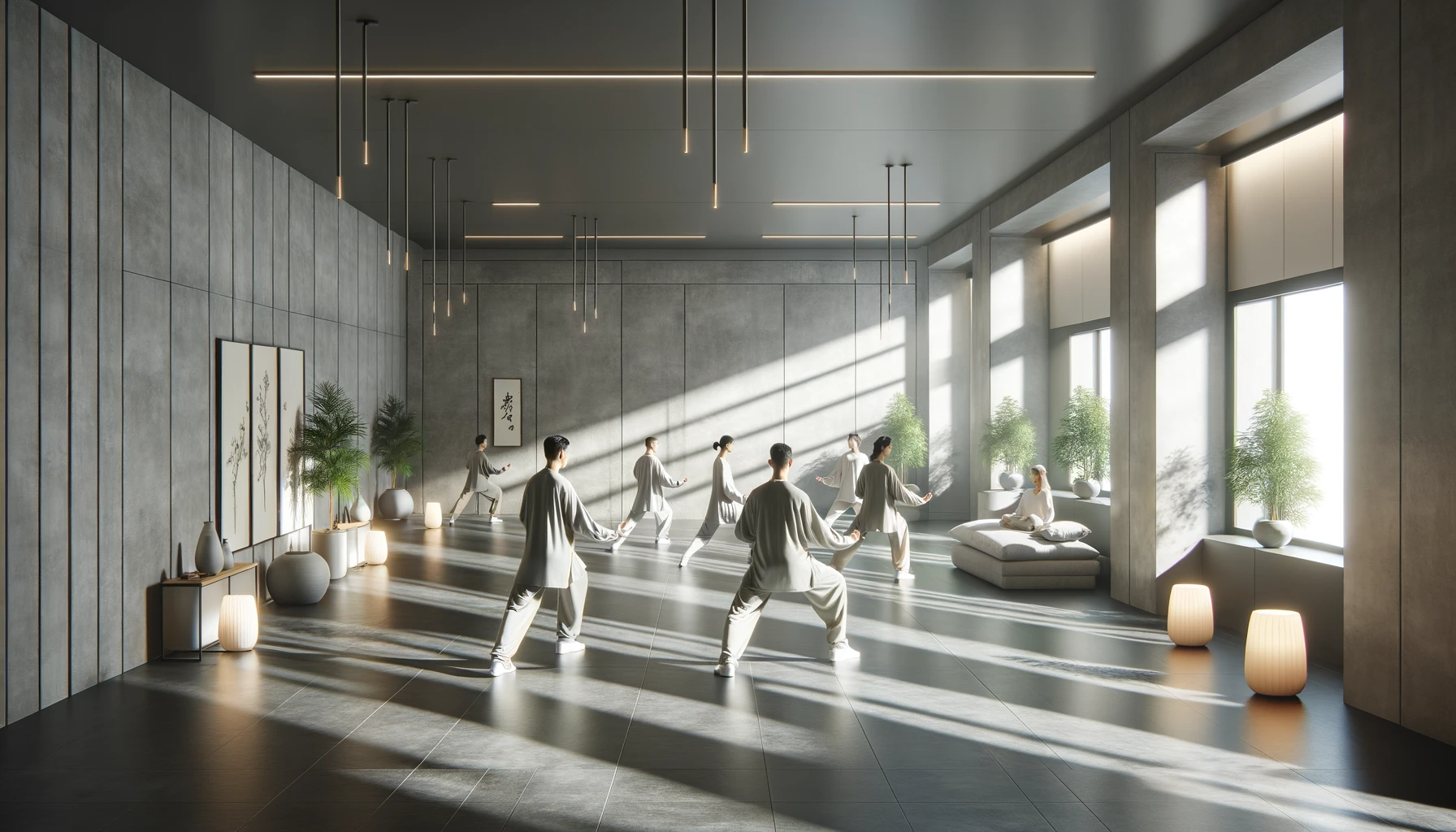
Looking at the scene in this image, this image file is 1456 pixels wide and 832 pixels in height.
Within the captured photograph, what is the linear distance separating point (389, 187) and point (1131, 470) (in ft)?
27.5

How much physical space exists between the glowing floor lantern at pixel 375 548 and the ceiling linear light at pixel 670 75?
5084 mm

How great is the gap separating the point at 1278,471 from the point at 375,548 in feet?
28.1

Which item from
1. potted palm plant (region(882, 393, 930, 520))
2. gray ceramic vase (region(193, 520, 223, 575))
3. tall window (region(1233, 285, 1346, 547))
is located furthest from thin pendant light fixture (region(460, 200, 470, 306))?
tall window (region(1233, 285, 1346, 547))

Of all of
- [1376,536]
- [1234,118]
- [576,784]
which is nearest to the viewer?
[576,784]

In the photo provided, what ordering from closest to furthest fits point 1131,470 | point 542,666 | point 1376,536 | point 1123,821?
point 1123,821
point 1376,536
point 542,666
point 1131,470

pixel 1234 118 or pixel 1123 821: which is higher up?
pixel 1234 118

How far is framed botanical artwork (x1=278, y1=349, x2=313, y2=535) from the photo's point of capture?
30.4 ft

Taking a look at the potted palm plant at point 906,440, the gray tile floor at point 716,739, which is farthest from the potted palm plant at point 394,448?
the potted palm plant at point 906,440

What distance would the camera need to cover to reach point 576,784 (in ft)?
13.8

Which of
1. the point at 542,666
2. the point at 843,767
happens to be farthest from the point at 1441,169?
→ the point at 542,666

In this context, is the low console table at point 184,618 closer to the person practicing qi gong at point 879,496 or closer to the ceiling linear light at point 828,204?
the person practicing qi gong at point 879,496

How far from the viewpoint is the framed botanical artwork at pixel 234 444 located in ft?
25.9

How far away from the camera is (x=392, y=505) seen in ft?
45.1

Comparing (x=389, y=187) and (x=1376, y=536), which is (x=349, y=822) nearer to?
(x=1376, y=536)
